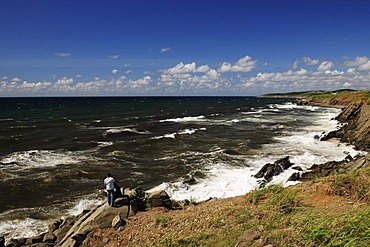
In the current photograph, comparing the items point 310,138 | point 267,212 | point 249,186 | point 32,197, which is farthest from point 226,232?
point 310,138

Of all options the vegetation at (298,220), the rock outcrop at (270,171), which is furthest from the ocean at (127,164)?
the vegetation at (298,220)

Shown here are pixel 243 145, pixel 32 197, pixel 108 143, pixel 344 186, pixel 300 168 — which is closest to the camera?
pixel 344 186

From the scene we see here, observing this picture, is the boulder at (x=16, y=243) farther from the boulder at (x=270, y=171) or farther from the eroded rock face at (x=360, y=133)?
the eroded rock face at (x=360, y=133)

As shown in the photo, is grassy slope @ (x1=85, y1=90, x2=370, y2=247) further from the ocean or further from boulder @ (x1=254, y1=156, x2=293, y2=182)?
boulder @ (x1=254, y1=156, x2=293, y2=182)

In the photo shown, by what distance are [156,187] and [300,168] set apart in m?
12.2

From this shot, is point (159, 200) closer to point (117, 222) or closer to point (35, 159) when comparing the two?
point (117, 222)

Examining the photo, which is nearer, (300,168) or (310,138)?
(300,168)

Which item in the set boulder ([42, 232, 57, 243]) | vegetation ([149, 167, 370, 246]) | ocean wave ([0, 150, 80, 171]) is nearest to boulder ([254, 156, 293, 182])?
vegetation ([149, 167, 370, 246])

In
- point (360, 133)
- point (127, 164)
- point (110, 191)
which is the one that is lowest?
point (127, 164)

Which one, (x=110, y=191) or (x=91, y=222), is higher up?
(x=110, y=191)

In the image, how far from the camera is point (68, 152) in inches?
1393

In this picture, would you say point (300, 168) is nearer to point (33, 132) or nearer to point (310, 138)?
point (310, 138)

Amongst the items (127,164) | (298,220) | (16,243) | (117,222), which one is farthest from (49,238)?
(127,164)

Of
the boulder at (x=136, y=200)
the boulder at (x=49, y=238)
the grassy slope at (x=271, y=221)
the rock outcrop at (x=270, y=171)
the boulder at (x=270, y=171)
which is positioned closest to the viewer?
the grassy slope at (x=271, y=221)
